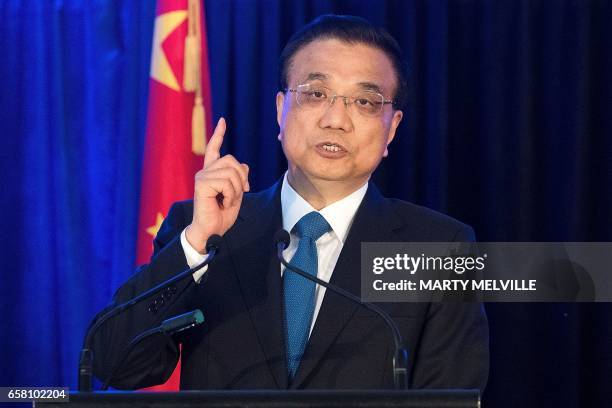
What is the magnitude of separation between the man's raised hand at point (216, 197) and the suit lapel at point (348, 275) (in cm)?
28

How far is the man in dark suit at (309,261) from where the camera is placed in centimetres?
165

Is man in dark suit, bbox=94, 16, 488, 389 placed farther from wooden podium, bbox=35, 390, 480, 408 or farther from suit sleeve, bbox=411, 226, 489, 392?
wooden podium, bbox=35, 390, 480, 408

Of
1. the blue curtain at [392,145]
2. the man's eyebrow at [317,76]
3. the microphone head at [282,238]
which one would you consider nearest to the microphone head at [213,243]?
the microphone head at [282,238]

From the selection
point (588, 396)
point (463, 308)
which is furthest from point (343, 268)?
point (588, 396)

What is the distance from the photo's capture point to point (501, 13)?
10.7 feet

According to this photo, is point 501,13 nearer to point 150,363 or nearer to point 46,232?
point 46,232

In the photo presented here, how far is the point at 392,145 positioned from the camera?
329 cm

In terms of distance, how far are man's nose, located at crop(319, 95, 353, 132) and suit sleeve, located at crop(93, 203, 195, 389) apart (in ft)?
1.45

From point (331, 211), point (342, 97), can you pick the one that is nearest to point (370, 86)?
point (342, 97)

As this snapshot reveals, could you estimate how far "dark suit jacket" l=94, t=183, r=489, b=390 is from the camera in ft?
5.40

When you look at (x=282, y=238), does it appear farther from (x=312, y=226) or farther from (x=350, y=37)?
(x=350, y=37)

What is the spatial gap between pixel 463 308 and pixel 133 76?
1965 mm

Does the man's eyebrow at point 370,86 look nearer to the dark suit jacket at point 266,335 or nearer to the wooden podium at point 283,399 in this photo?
the dark suit jacket at point 266,335

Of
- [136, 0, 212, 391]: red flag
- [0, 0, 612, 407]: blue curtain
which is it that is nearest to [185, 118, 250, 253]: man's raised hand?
[136, 0, 212, 391]: red flag
